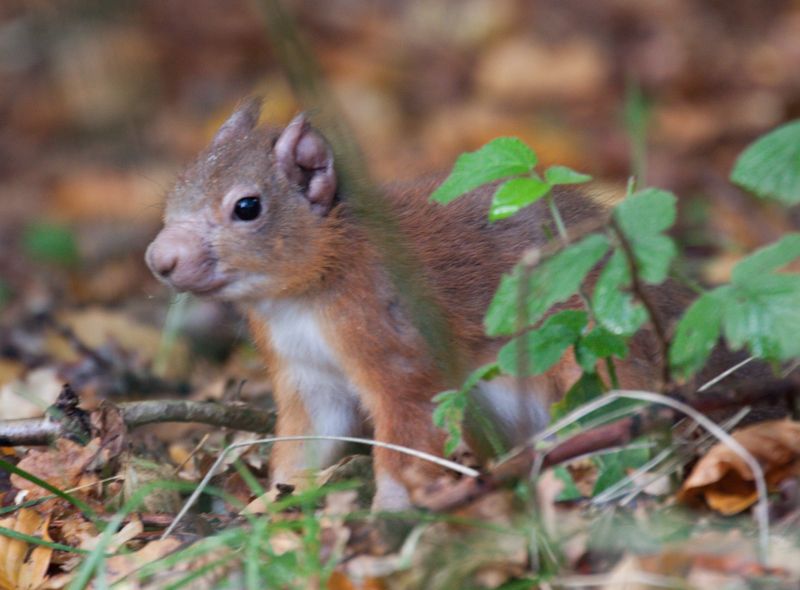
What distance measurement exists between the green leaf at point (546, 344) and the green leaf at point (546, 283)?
0.28 ft

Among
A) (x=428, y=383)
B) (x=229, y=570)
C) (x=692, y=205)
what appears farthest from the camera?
(x=692, y=205)

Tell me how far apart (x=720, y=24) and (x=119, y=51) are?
4.65 metres

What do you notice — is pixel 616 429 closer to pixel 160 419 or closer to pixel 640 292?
pixel 640 292

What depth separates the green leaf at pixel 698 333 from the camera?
2.88 m

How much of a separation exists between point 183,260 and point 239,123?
605 mm

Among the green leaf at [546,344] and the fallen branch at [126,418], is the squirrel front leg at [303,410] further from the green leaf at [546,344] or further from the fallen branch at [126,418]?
the green leaf at [546,344]

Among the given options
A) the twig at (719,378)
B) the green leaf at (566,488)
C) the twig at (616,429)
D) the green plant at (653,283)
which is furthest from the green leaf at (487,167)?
the twig at (719,378)

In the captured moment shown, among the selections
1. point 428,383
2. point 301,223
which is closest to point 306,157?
point 301,223

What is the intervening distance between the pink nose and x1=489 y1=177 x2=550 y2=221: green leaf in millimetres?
998

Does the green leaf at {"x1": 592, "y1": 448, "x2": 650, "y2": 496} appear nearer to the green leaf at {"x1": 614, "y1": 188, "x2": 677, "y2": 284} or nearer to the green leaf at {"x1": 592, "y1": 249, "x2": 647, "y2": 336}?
the green leaf at {"x1": 592, "y1": 249, "x2": 647, "y2": 336}

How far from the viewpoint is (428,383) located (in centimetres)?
392

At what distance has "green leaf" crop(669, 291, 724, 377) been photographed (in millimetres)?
2885

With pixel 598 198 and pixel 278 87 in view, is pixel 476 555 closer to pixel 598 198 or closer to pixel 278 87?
pixel 598 198

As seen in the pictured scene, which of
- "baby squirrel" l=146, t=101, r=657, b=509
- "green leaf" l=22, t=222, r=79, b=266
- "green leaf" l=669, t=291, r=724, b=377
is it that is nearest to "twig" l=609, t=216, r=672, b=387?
"green leaf" l=669, t=291, r=724, b=377
